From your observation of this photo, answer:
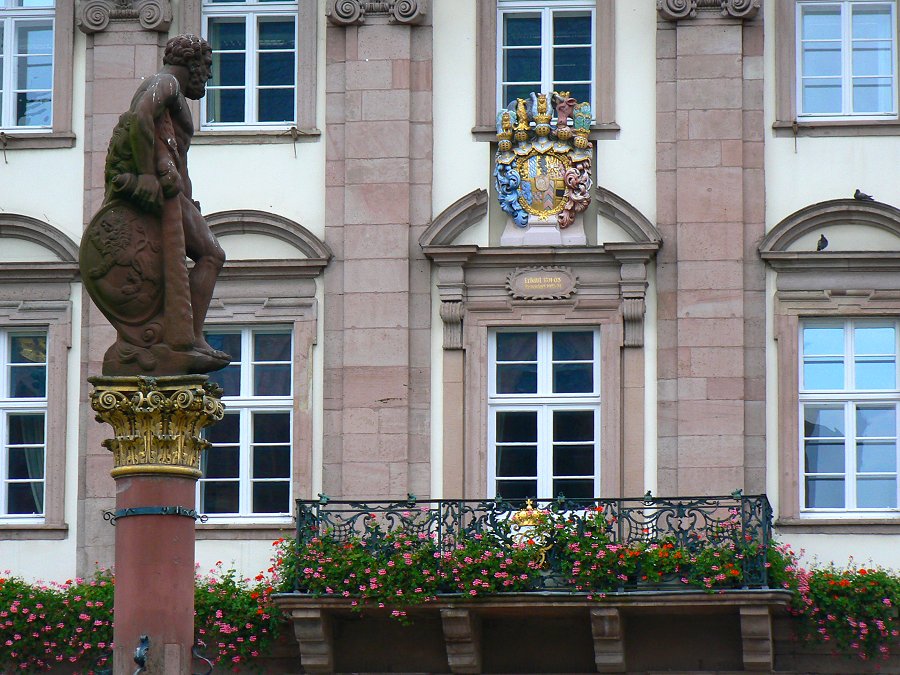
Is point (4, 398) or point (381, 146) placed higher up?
point (381, 146)

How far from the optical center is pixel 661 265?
23500 millimetres

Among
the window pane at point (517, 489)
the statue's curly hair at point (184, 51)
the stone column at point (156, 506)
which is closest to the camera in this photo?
the stone column at point (156, 506)


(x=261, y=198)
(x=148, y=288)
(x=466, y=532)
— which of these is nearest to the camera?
(x=148, y=288)

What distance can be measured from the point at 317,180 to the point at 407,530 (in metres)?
3.67

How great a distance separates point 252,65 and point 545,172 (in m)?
3.10

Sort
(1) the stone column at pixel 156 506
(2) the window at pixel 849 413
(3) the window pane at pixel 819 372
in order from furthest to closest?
(3) the window pane at pixel 819 372 → (2) the window at pixel 849 413 → (1) the stone column at pixel 156 506

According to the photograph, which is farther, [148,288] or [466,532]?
[466,532]

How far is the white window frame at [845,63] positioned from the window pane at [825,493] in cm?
344

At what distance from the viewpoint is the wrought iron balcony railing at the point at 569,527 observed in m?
22.2

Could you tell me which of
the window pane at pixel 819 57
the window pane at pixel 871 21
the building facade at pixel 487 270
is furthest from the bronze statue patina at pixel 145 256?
the window pane at pixel 871 21

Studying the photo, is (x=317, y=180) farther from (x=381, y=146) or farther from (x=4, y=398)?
(x=4, y=398)

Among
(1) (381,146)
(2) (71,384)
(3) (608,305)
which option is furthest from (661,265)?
(2) (71,384)

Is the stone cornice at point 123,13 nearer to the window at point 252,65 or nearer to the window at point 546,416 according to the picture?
the window at point 252,65

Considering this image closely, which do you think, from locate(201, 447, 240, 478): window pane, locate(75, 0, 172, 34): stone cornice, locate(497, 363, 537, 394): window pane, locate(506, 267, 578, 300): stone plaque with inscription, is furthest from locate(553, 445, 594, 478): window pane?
locate(75, 0, 172, 34): stone cornice
